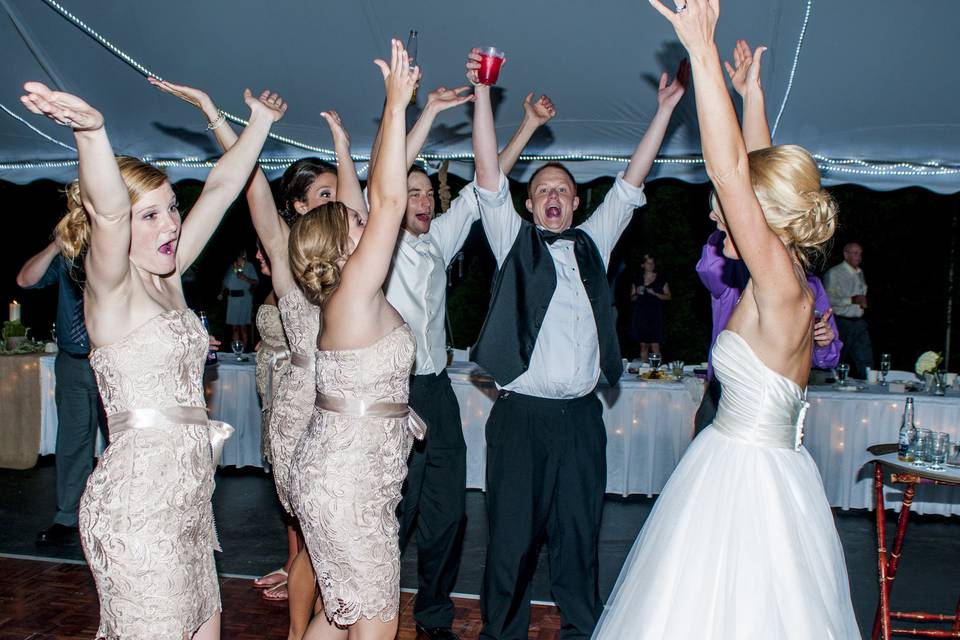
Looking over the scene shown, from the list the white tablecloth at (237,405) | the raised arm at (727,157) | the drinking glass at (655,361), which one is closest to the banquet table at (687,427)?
the white tablecloth at (237,405)

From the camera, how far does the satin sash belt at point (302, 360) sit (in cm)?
310

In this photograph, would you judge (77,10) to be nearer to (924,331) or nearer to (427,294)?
(427,294)

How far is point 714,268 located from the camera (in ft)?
10.8

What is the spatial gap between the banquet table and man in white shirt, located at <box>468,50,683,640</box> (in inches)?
87.8

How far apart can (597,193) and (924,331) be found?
432 centimetres

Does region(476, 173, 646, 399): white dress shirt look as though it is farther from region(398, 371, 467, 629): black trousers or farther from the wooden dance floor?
the wooden dance floor

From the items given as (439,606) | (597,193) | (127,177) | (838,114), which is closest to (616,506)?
(439,606)

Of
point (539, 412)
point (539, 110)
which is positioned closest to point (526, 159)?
point (539, 110)

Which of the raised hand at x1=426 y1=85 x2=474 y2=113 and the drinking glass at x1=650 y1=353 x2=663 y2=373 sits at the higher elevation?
the raised hand at x1=426 y1=85 x2=474 y2=113

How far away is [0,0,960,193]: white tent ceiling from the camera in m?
4.56

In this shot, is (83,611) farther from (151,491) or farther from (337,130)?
(337,130)

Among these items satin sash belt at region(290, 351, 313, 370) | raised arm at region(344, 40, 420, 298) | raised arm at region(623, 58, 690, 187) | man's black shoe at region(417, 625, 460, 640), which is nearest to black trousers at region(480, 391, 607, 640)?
man's black shoe at region(417, 625, 460, 640)

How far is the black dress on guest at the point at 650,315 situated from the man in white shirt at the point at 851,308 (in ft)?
5.74

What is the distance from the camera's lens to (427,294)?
3.52 metres
